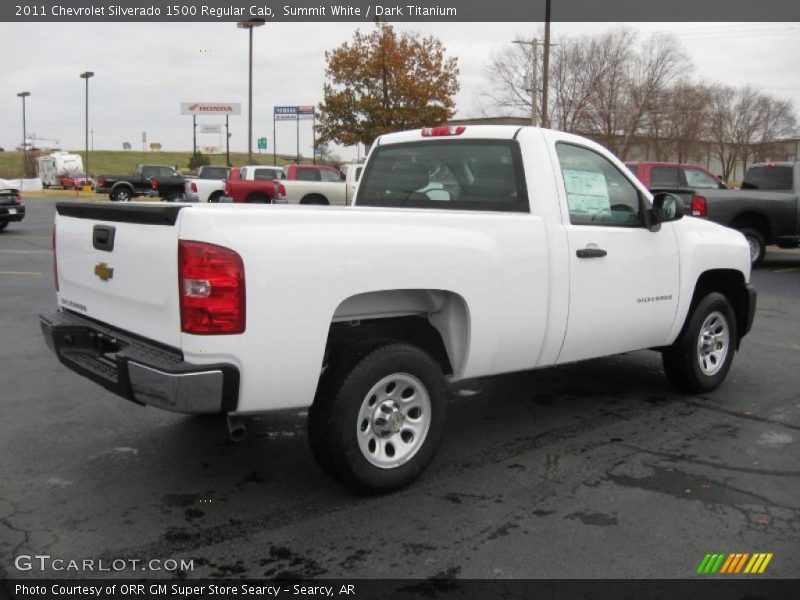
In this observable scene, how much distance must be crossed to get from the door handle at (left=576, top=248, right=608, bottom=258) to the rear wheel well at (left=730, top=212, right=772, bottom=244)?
413 inches

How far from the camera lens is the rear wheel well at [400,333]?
12.8 feet

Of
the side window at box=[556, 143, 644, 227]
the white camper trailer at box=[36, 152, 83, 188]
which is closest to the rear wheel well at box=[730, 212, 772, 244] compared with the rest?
the side window at box=[556, 143, 644, 227]

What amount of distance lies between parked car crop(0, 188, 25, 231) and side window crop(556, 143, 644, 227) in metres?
18.3

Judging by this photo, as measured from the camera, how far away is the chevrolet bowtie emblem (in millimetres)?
3719

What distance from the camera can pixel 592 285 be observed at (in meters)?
4.57

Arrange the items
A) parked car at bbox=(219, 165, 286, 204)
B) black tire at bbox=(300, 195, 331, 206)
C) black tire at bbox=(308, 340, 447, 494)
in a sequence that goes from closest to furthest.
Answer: black tire at bbox=(308, 340, 447, 494) → black tire at bbox=(300, 195, 331, 206) → parked car at bbox=(219, 165, 286, 204)

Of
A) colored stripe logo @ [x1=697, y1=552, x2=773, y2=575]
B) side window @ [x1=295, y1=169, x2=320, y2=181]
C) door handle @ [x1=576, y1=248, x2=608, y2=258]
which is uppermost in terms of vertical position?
side window @ [x1=295, y1=169, x2=320, y2=181]

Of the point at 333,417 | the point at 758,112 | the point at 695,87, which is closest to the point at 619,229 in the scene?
the point at 333,417

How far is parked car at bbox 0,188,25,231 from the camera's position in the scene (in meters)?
19.2

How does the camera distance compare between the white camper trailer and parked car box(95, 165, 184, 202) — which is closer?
parked car box(95, 165, 184, 202)

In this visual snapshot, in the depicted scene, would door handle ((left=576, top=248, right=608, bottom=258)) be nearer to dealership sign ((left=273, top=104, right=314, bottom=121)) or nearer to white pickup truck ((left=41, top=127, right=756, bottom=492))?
white pickup truck ((left=41, top=127, right=756, bottom=492))

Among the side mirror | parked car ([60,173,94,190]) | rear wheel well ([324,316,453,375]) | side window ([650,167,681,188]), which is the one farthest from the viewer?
parked car ([60,173,94,190])

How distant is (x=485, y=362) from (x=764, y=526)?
1563 millimetres

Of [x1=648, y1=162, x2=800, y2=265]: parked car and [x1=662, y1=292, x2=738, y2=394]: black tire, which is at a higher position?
[x1=648, y1=162, x2=800, y2=265]: parked car
